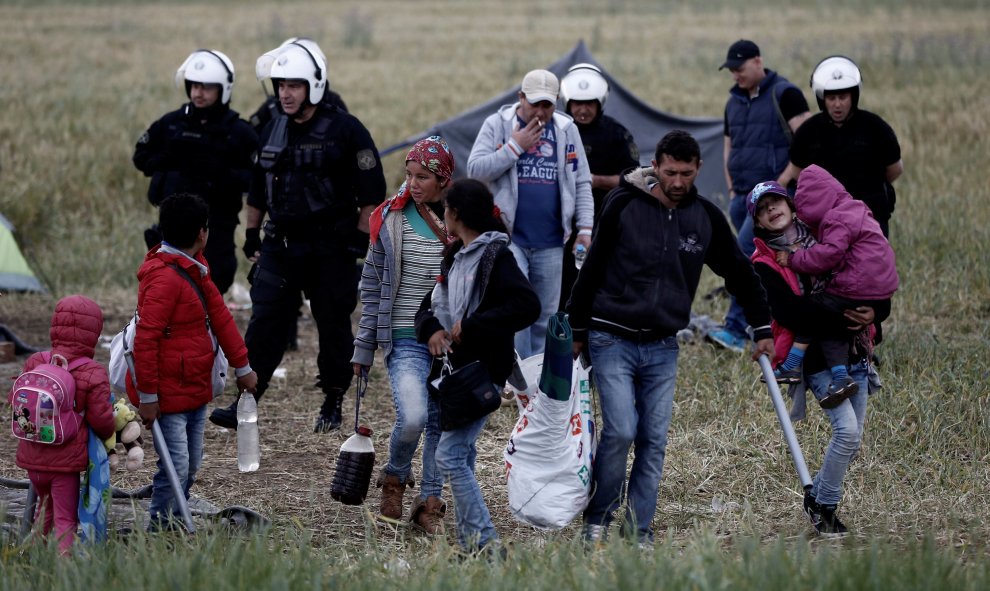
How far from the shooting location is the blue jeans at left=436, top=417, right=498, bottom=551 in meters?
5.34

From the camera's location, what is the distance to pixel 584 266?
5500 mm

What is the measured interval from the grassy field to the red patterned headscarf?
1.28m

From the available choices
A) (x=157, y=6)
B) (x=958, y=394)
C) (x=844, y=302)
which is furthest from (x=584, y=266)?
(x=157, y=6)

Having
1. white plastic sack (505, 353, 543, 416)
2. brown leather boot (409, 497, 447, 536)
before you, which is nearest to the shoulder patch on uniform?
white plastic sack (505, 353, 543, 416)

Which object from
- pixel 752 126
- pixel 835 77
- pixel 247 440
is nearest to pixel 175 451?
pixel 247 440

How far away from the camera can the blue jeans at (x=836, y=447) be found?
5691 millimetres

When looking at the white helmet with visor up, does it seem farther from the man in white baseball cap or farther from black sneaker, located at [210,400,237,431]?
black sneaker, located at [210,400,237,431]

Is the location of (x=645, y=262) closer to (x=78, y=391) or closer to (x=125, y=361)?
(x=125, y=361)

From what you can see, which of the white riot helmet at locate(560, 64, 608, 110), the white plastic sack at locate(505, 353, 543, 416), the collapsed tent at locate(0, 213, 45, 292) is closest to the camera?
the white plastic sack at locate(505, 353, 543, 416)

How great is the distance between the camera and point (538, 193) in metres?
7.39

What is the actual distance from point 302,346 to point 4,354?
2160mm

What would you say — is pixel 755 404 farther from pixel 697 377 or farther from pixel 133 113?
pixel 133 113

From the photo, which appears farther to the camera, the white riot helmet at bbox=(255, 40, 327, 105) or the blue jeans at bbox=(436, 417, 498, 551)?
the white riot helmet at bbox=(255, 40, 327, 105)

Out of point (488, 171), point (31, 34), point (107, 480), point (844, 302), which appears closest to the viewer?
point (107, 480)
